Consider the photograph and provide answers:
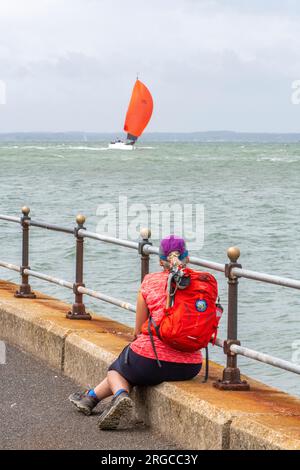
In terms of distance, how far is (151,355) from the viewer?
20.9ft

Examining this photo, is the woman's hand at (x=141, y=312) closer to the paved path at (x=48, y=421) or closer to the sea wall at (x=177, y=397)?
the sea wall at (x=177, y=397)

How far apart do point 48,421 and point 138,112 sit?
107 ft

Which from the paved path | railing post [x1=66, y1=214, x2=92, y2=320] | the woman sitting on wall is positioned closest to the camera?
the paved path

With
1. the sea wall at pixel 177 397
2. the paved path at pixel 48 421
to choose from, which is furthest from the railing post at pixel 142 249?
the paved path at pixel 48 421

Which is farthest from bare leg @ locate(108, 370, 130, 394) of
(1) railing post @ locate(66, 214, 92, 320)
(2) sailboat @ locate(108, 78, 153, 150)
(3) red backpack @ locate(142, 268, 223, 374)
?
(2) sailboat @ locate(108, 78, 153, 150)

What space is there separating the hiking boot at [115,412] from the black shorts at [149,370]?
20cm

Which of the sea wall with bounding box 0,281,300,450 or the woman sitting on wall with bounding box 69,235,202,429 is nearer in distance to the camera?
the sea wall with bounding box 0,281,300,450

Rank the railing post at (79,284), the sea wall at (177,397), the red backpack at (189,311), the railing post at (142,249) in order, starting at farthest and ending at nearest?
1. the railing post at (79,284)
2. the railing post at (142,249)
3. the red backpack at (189,311)
4. the sea wall at (177,397)

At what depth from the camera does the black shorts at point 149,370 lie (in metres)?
6.42

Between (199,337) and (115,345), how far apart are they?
4.81 feet

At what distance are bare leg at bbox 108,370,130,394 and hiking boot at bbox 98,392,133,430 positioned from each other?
16 centimetres

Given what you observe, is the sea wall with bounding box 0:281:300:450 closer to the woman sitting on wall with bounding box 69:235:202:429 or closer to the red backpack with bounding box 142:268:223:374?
the woman sitting on wall with bounding box 69:235:202:429

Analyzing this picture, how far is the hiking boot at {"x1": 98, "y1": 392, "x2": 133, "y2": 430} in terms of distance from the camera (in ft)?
20.5
